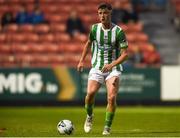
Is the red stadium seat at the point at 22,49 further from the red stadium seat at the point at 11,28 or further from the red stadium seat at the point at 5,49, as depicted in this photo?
the red stadium seat at the point at 11,28

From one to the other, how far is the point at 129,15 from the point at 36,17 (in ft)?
11.6

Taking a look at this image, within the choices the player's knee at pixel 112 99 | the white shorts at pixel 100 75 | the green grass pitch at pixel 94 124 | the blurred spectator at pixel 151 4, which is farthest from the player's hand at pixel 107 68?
the blurred spectator at pixel 151 4

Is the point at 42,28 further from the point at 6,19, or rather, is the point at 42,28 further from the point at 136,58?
the point at 136,58

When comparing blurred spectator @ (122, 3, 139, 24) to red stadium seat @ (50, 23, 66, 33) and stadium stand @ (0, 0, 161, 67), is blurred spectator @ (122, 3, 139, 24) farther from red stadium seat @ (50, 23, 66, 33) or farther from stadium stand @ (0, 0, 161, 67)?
red stadium seat @ (50, 23, 66, 33)

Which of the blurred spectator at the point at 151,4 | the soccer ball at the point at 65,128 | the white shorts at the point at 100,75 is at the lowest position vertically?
the soccer ball at the point at 65,128

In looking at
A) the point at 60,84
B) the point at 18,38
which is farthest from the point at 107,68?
the point at 18,38

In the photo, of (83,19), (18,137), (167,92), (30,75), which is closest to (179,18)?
(83,19)

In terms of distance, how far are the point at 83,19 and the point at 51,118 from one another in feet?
32.8

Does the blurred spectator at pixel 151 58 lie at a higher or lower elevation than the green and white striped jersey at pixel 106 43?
lower

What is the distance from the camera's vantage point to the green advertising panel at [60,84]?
76.0 feet

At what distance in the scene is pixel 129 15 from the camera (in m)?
27.0

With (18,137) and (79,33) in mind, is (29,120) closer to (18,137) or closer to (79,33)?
(18,137)

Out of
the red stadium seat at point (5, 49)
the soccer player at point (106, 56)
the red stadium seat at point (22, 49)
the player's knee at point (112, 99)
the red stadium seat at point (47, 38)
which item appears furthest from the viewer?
the red stadium seat at point (47, 38)

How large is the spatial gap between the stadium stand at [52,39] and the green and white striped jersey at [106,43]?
432 inches
